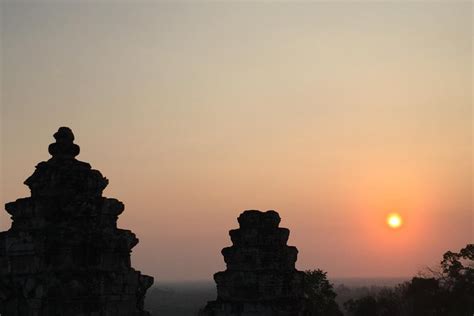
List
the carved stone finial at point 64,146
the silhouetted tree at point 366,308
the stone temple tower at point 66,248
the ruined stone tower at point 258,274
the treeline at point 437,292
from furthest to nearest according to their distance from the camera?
1. the silhouetted tree at point 366,308
2. the treeline at point 437,292
3. the ruined stone tower at point 258,274
4. the carved stone finial at point 64,146
5. the stone temple tower at point 66,248

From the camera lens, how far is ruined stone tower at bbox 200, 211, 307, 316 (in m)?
14.2

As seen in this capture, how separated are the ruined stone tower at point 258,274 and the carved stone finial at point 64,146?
4492mm

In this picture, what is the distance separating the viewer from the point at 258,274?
14.3 m

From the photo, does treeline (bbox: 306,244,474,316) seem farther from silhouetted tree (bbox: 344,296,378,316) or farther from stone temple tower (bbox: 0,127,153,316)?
stone temple tower (bbox: 0,127,153,316)

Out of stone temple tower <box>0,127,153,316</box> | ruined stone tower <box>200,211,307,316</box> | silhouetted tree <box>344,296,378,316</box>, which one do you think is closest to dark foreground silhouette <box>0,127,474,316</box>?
stone temple tower <box>0,127,153,316</box>

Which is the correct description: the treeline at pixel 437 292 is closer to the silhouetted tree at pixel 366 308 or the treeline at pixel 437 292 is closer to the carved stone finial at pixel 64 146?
the silhouetted tree at pixel 366 308

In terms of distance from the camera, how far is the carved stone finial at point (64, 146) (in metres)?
11.1

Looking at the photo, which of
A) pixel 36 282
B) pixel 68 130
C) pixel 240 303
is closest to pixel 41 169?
pixel 68 130

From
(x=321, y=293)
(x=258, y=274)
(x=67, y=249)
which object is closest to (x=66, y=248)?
(x=67, y=249)

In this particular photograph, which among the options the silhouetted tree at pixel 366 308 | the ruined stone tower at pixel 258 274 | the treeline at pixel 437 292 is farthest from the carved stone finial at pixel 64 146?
the silhouetted tree at pixel 366 308

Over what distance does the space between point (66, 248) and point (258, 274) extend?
4.77 metres

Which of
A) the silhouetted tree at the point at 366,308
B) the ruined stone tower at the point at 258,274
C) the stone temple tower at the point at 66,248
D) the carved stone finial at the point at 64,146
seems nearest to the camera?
the stone temple tower at the point at 66,248

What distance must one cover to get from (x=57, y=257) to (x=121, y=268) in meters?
0.97

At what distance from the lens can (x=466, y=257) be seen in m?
43.2
